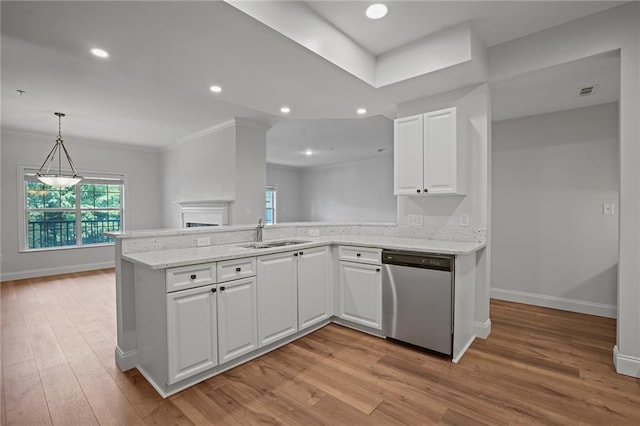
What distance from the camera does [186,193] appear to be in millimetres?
5992

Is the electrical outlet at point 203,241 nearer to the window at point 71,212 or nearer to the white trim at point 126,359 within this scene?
the white trim at point 126,359

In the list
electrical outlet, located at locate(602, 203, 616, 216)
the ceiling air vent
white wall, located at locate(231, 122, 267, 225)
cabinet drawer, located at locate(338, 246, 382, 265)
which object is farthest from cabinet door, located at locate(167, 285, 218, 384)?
electrical outlet, located at locate(602, 203, 616, 216)

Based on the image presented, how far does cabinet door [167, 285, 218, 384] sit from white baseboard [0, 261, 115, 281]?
5574 millimetres

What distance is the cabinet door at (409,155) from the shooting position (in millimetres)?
2922

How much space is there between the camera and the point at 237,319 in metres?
2.30

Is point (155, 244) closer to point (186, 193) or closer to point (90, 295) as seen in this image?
point (90, 295)

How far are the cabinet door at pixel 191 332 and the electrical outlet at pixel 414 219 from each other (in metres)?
2.14

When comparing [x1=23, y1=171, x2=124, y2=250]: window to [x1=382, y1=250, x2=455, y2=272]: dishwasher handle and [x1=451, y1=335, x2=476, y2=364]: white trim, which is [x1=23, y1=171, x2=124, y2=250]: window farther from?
[x1=451, y1=335, x2=476, y2=364]: white trim

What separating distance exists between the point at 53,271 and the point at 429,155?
7.01 m

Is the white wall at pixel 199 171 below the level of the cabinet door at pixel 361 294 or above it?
above

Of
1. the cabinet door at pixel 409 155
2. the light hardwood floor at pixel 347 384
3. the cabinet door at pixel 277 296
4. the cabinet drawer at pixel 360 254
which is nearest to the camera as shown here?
the light hardwood floor at pixel 347 384

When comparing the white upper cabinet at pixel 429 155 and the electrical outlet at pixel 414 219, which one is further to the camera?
the electrical outlet at pixel 414 219

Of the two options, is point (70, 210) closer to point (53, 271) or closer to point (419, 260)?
point (53, 271)

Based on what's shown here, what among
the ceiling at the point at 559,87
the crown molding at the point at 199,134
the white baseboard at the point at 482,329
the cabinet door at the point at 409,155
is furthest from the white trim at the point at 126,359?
the ceiling at the point at 559,87
